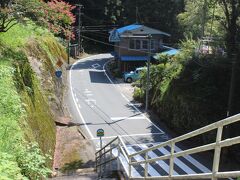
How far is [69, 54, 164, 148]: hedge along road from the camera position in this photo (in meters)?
22.2

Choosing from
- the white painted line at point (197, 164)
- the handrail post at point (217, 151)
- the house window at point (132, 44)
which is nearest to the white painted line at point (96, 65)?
the house window at point (132, 44)

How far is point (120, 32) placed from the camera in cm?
4259

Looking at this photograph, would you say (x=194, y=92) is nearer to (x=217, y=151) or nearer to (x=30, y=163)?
(x=30, y=163)

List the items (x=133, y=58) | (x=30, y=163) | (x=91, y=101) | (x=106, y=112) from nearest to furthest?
(x=30, y=163)
(x=106, y=112)
(x=91, y=101)
(x=133, y=58)

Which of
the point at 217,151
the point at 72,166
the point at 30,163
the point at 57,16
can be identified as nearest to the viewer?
the point at 217,151

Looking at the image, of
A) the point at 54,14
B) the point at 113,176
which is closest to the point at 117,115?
the point at 54,14

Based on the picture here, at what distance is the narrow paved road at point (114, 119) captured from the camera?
17395 millimetres

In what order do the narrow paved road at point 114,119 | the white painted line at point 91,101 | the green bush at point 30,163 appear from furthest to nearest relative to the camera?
1. the white painted line at point 91,101
2. the narrow paved road at point 114,119
3. the green bush at point 30,163

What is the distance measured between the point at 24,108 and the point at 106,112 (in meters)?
16.0

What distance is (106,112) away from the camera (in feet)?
87.7

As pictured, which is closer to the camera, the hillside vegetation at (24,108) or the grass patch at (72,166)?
the hillside vegetation at (24,108)

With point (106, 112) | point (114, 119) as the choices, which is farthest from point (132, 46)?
point (114, 119)

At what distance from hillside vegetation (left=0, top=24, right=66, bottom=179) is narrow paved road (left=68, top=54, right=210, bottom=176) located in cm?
390

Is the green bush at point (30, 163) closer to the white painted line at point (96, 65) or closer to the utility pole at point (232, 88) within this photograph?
the utility pole at point (232, 88)
